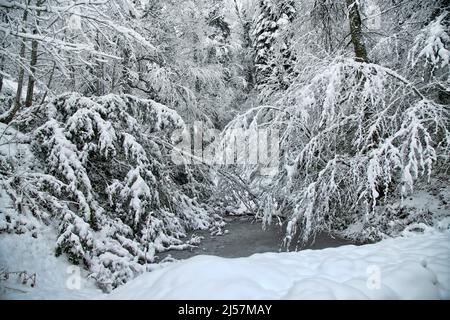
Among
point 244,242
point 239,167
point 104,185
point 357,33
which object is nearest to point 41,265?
point 104,185

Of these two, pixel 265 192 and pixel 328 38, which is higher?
pixel 328 38

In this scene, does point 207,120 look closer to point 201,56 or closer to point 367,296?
point 201,56

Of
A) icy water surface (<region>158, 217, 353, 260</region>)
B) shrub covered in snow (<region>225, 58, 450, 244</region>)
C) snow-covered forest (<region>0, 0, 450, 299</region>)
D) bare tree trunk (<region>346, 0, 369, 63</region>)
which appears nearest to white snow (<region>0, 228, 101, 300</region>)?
snow-covered forest (<region>0, 0, 450, 299</region>)

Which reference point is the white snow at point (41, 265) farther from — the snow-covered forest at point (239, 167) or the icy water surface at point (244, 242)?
the icy water surface at point (244, 242)

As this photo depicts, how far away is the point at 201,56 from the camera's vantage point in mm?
15133

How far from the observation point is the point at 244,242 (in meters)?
7.82

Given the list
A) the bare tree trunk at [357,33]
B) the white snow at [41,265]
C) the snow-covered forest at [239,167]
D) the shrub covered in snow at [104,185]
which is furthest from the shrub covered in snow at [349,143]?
the white snow at [41,265]

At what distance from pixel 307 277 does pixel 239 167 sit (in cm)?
582

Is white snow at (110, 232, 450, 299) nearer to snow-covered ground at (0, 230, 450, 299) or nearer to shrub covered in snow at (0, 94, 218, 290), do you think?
snow-covered ground at (0, 230, 450, 299)

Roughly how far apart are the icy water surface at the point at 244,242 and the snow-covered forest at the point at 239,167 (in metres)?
0.11

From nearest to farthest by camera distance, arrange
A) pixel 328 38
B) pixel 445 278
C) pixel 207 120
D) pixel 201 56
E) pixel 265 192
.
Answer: pixel 445 278
pixel 265 192
pixel 328 38
pixel 207 120
pixel 201 56

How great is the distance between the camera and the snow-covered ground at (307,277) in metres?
2.75

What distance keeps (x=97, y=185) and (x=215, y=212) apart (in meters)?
4.27
